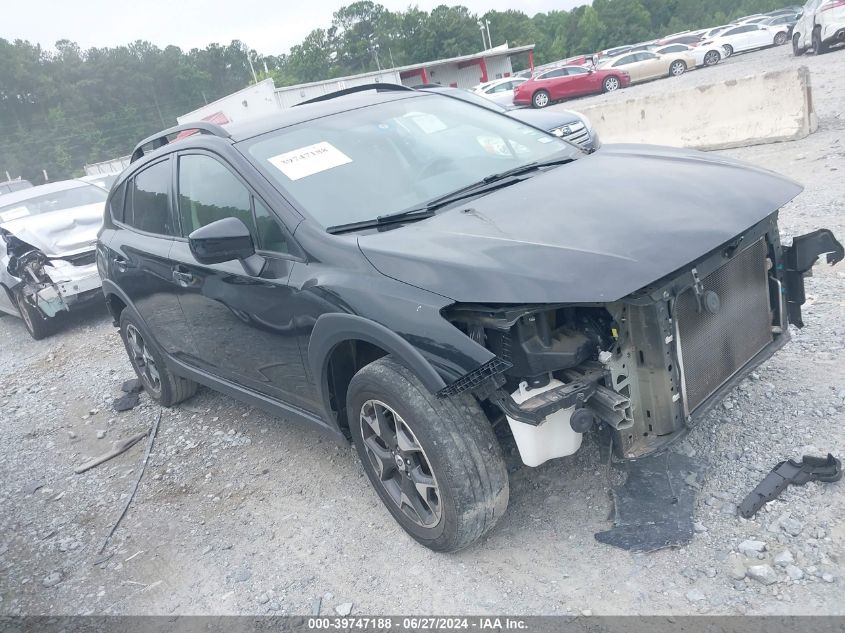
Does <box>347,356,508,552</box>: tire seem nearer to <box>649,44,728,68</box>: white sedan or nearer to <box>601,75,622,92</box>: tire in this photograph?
<box>601,75,622,92</box>: tire

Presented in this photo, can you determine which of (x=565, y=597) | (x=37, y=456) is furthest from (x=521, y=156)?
(x=37, y=456)

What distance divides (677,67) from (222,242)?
30341 mm

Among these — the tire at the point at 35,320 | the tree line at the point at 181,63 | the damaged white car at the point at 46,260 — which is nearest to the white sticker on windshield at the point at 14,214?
the damaged white car at the point at 46,260

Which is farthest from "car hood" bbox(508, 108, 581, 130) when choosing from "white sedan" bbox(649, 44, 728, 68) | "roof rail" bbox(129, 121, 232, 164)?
"white sedan" bbox(649, 44, 728, 68)

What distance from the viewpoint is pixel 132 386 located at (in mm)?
6016

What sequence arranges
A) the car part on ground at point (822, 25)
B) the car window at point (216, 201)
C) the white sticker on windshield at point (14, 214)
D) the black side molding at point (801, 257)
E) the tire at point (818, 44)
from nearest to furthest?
the black side molding at point (801, 257)
the car window at point (216, 201)
the white sticker on windshield at point (14, 214)
the car part on ground at point (822, 25)
the tire at point (818, 44)

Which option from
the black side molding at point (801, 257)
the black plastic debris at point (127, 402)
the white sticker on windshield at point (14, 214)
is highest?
the white sticker on windshield at point (14, 214)

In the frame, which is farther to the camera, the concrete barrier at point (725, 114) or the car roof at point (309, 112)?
the concrete barrier at point (725, 114)

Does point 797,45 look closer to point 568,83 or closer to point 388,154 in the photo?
point 568,83

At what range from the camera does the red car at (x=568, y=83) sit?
28.5 m

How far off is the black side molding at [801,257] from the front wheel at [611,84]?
91.4ft

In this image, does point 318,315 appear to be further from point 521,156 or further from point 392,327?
point 521,156

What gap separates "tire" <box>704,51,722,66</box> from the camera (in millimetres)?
30423

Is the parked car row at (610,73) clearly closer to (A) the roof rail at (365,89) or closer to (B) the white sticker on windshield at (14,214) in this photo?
(B) the white sticker on windshield at (14,214)
